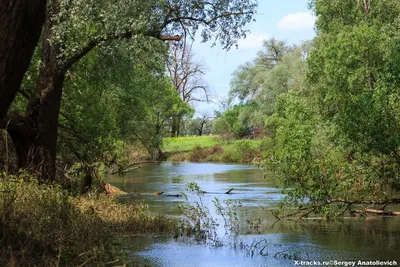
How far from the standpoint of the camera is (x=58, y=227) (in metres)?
8.04

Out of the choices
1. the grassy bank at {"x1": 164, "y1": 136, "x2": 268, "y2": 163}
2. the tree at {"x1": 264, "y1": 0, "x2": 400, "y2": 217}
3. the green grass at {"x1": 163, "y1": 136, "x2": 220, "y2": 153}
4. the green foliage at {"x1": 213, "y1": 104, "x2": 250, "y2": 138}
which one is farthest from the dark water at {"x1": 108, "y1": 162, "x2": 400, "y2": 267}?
the green foliage at {"x1": 213, "y1": 104, "x2": 250, "y2": 138}

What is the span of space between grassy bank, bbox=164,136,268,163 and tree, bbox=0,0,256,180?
1025 inches

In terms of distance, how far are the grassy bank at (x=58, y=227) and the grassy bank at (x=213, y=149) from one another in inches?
1118

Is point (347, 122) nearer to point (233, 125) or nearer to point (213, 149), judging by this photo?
point (213, 149)

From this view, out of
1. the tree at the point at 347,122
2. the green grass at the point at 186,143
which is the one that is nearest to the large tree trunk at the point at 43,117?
the tree at the point at 347,122

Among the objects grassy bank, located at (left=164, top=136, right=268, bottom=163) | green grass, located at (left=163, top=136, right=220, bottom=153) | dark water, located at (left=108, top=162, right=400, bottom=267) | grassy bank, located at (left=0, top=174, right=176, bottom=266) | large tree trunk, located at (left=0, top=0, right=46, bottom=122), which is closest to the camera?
large tree trunk, located at (left=0, top=0, right=46, bottom=122)

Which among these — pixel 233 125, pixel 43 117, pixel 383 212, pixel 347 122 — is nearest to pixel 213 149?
pixel 233 125

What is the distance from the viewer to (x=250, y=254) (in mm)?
10203

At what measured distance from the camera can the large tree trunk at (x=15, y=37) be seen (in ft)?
17.9

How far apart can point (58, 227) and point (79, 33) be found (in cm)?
594

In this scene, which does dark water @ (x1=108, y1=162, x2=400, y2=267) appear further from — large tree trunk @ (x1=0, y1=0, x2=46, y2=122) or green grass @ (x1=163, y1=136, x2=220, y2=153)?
green grass @ (x1=163, y1=136, x2=220, y2=153)

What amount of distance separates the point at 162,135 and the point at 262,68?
67.6 feet

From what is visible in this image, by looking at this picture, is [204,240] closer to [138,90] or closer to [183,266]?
[183,266]

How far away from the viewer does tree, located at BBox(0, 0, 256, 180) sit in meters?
12.3
